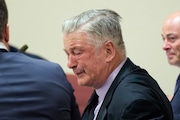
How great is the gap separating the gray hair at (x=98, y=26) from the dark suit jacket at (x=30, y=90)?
230 millimetres

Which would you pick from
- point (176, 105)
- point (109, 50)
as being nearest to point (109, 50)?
point (109, 50)

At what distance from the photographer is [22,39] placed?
331 cm

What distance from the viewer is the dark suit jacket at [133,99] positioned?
122 cm

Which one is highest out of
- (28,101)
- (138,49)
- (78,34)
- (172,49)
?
(78,34)

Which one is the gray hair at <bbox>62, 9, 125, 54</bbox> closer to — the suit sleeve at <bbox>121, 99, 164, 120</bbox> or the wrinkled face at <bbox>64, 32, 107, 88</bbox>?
the wrinkled face at <bbox>64, 32, 107, 88</bbox>

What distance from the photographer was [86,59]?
4.85 ft

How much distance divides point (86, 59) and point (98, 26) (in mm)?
148

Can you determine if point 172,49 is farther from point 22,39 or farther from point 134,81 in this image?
point 22,39

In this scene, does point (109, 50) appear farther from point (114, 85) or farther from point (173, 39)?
point (173, 39)

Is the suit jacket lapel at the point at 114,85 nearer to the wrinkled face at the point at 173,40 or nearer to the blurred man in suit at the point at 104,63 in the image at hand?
the blurred man in suit at the point at 104,63

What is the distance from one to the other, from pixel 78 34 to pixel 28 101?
37 cm

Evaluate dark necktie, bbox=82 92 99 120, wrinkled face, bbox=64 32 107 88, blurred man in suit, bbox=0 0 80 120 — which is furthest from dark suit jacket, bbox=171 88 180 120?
blurred man in suit, bbox=0 0 80 120

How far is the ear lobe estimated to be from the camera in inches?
57.2

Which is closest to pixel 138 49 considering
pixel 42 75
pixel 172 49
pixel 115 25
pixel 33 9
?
pixel 172 49
